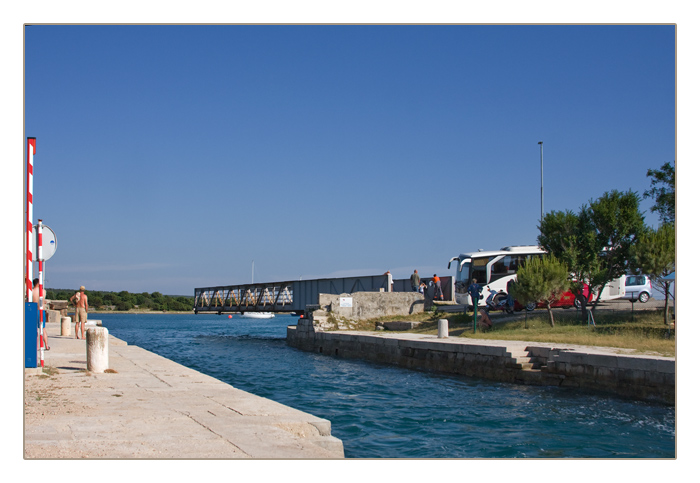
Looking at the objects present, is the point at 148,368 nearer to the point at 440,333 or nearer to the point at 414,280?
the point at 440,333

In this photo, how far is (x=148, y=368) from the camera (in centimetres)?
1286

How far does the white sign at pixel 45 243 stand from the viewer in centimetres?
1044

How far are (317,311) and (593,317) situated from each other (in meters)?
14.0

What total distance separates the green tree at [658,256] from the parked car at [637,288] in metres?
11.8

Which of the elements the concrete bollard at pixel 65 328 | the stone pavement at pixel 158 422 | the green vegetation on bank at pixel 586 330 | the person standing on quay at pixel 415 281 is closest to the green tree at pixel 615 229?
the green vegetation on bank at pixel 586 330

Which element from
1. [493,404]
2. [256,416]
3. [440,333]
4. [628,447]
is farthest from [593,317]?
[256,416]

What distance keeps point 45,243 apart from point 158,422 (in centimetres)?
526

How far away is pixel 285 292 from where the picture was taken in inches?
1644

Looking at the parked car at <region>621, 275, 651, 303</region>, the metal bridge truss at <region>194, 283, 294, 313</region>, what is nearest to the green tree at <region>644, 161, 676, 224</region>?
the parked car at <region>621, 275, 651, 303</region>

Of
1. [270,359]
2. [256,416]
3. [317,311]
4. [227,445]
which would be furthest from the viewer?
[317,311]

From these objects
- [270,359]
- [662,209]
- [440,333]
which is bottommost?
[270,359]

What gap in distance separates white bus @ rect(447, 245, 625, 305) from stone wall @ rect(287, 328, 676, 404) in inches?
288

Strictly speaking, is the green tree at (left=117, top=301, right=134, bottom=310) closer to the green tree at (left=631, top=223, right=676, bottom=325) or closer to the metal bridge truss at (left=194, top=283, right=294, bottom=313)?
the metal bridge truss at (left=194, top=283, right=294, bottom=313)

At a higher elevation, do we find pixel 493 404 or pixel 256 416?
pixel 256 416
